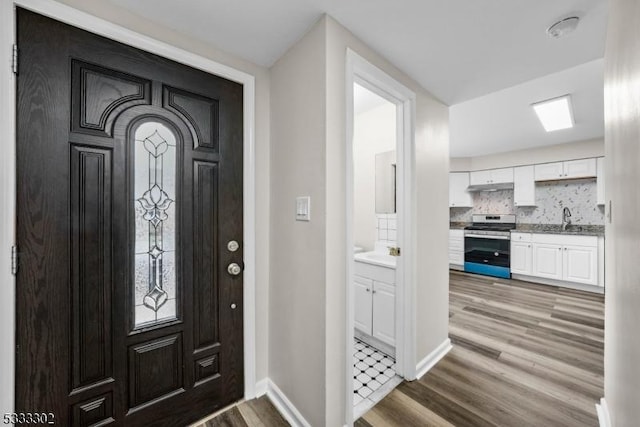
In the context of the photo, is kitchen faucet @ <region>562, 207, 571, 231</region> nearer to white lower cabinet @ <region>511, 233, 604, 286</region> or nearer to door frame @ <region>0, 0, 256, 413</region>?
white lower cabinet @ <region>511, 233, 604, 286</region>

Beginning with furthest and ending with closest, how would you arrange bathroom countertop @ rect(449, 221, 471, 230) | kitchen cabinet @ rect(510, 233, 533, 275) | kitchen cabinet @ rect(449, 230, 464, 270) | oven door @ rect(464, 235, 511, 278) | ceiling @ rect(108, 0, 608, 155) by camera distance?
1. bathroom countertop @ rect(449, 221, 471, 230)
2. kitchen cabinet @ rect(449, 230, 464, 270)
3. oven door @ rect(464, 235, 511, 278)
4. kitchen cabinet @ rect(510, 233, 533, 275)
5. ceiling @ rect(108, 0, 608, 155)

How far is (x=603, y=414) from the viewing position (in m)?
1.55

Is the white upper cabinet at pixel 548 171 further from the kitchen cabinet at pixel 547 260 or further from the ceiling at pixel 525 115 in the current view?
the kitchen cabinet at pixel 547 260

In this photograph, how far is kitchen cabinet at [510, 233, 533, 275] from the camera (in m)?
4.63

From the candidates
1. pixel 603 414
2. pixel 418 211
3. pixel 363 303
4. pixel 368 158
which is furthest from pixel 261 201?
pixel 603 414

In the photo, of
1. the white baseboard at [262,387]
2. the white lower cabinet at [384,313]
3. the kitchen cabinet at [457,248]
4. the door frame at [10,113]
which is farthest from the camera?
the kitchen cabinet at [457,248]

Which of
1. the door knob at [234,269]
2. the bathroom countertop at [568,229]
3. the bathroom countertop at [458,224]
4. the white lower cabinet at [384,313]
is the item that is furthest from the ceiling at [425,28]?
the bathroom countertop at [458,224]

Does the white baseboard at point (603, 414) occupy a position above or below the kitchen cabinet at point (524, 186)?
below

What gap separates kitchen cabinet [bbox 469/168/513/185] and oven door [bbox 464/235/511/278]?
1180 millimetres

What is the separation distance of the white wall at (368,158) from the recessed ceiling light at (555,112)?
165 centimetres

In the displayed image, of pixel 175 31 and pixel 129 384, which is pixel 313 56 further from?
pixel 129 384

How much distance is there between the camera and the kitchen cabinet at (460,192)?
5769 mm

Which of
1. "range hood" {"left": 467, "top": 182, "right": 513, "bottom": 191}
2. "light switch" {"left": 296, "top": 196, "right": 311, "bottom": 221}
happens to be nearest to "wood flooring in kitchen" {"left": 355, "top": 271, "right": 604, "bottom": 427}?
"light switch" {"left": 296, "top": 196, "right": 311, "bottom": 221}

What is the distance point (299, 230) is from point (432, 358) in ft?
5.50
